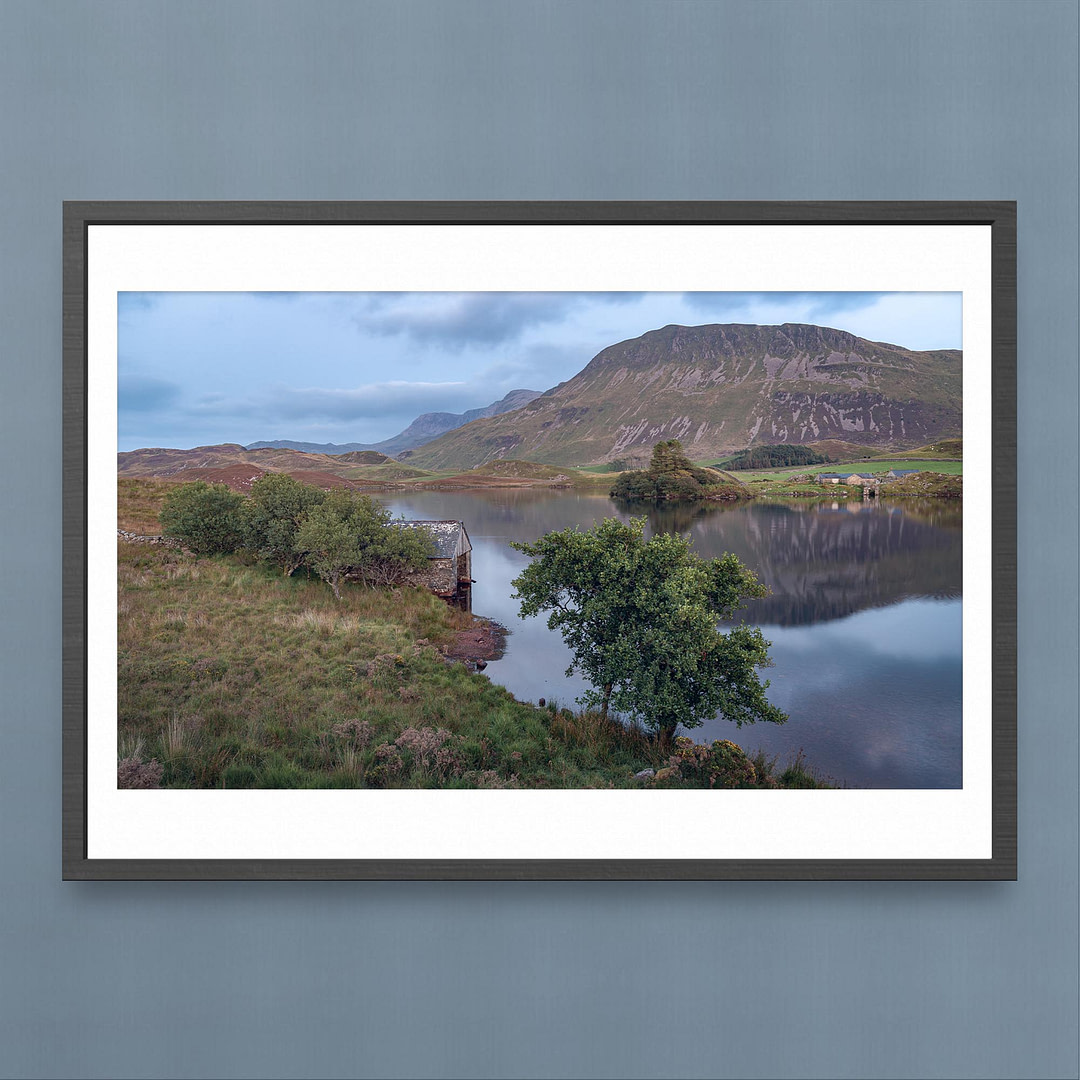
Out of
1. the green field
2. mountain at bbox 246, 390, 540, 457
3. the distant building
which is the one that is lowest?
the distant building

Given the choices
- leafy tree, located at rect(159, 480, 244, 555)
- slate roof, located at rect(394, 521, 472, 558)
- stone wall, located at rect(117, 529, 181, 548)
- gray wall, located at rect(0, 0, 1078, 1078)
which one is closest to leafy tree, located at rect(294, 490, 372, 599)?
slate roof, located at rect(394, 521, 472, 558)

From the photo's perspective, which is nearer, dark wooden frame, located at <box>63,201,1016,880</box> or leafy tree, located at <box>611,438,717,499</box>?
dark wooden frame, located at <box>63,201,1016,880</box>

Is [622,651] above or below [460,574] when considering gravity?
below

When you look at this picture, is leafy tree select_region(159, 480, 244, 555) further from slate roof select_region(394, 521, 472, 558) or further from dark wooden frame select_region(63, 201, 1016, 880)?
slate roof select_region(394, 521, 472, 558)

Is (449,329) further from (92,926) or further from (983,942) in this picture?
(983,942)
